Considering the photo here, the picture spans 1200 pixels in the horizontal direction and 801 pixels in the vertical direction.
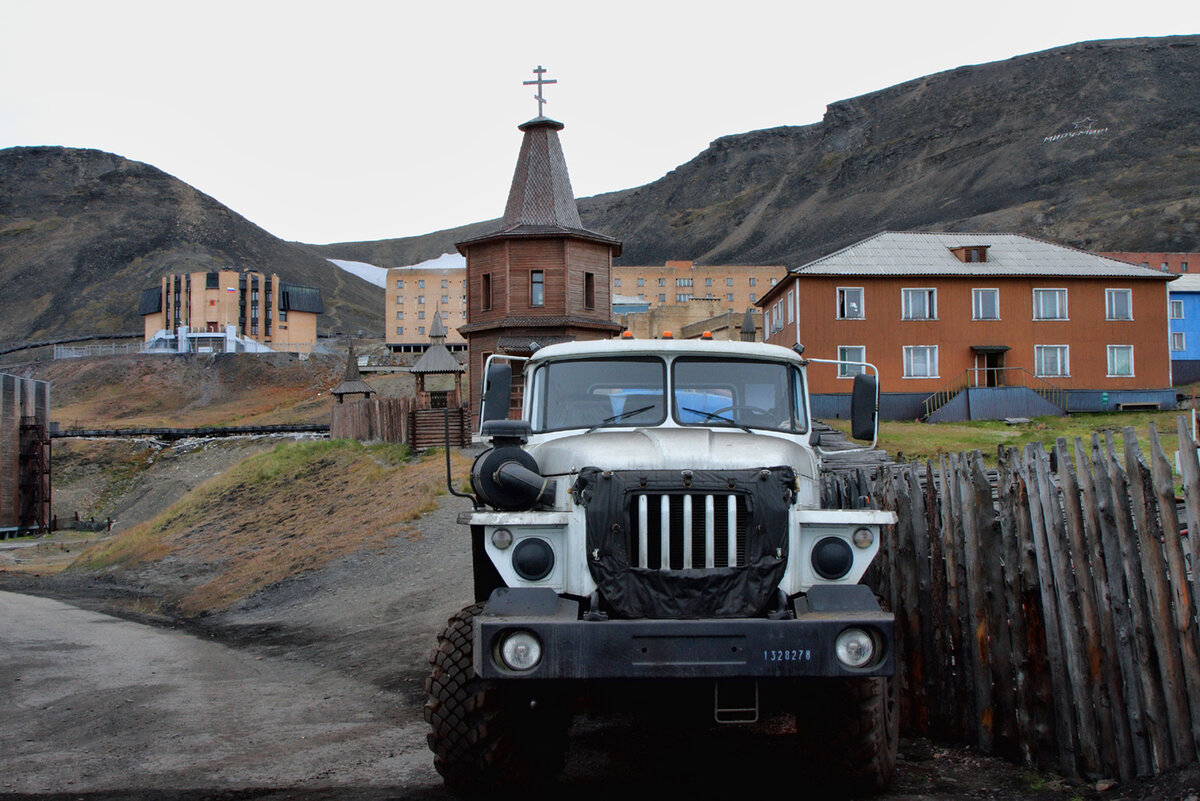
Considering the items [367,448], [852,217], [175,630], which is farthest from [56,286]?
[175,630]

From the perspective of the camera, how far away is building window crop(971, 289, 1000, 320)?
4878cm

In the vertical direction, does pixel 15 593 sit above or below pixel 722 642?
below

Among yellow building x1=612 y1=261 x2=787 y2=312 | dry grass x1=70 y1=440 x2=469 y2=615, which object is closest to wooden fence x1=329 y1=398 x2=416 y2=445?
dry grass x1=70 y1=440 x2=469 y2=615

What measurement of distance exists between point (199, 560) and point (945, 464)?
22.3m

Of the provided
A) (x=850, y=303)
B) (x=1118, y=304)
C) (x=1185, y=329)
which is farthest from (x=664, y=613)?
(x=1185, y=329)

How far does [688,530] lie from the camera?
621 cm

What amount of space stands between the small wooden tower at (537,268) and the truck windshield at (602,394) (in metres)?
32.3

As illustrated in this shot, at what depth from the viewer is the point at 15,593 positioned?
25.0 metres

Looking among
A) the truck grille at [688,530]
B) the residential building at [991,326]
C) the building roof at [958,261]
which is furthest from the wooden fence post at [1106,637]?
the building roof at [958,261]

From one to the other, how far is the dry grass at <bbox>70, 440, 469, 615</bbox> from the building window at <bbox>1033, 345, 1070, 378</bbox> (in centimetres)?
2819

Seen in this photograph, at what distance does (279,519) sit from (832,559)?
25.5m

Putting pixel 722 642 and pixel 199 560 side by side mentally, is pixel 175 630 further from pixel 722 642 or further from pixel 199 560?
pixel 722 642

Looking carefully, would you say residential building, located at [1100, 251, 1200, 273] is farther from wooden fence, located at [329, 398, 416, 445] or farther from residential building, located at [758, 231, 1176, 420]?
wooden fence, located at [329, 398, 416, 445]

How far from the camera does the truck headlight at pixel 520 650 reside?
19.2ft
